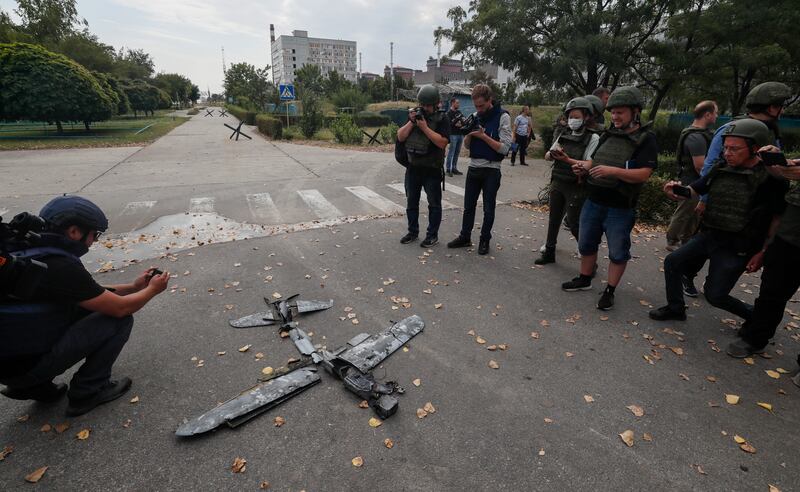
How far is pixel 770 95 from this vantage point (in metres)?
3.43

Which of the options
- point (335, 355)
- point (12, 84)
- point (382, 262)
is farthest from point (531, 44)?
point (12, 84)

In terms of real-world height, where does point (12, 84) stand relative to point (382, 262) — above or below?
above

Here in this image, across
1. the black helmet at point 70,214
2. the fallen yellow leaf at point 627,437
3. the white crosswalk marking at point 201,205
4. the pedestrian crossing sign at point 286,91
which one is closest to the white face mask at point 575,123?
the fallen yellow leaf at point 627,437

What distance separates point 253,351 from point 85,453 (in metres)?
1.26

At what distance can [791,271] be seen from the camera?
3.02 meters

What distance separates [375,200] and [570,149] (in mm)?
4898

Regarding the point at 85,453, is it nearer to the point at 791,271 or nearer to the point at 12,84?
the point at 791,271

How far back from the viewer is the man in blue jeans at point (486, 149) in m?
5.05

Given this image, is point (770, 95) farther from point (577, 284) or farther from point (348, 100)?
point (348, 100)

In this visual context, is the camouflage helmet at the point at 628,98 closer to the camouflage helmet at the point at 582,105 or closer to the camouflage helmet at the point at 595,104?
the camouflage helmet at the point at 582,105

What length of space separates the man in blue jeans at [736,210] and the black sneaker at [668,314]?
44 cm

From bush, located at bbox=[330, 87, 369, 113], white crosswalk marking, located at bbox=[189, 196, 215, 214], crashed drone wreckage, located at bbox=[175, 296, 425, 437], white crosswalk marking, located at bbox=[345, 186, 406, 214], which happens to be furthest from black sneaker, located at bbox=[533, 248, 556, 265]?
bush, located at bbox=[330, 87, 369, 113]

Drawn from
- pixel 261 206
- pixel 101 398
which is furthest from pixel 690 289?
pixel 261 206

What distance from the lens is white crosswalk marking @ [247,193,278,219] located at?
764 cm
